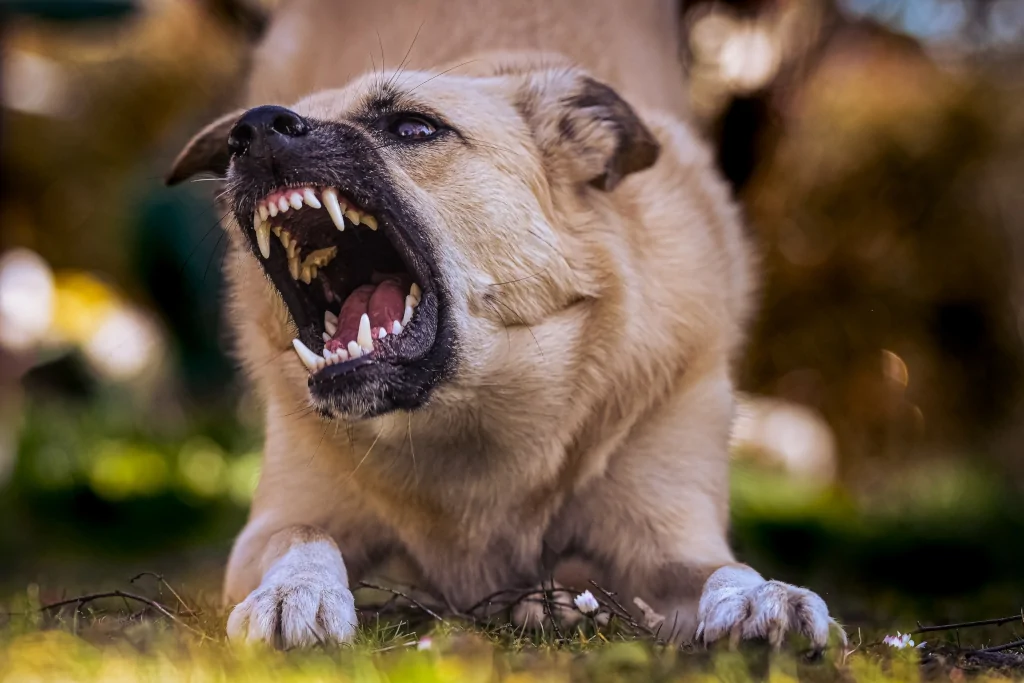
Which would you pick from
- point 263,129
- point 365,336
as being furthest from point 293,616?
point 263,129

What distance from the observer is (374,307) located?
2.71 meters

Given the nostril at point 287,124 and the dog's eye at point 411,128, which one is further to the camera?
the dog's eye at point 411,128

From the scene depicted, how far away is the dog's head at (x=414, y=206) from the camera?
2.49 meters

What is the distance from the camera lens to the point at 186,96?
8820 millimetres

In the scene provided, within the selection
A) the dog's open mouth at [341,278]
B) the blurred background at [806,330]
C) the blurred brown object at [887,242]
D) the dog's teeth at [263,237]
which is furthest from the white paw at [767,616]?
the blurred brown object at [887,242]

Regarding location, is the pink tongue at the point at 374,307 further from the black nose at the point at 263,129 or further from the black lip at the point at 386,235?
the black nose at the point at 263,129

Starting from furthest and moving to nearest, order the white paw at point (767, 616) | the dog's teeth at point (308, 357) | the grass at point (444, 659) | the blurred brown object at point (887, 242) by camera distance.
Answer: the blurred brown object at point (887, 242)
the dog's teeth at point (308, 357)
the white paw at point (767, 616)
the grass at point (444, 659)

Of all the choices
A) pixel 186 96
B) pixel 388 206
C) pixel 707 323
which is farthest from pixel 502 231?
pixel 186 96

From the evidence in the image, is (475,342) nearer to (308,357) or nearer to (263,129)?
(308,357)

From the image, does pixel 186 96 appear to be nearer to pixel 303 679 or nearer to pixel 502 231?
pixel 502 231

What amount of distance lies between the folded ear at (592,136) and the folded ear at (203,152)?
0.80m

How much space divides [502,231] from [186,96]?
6.80 metres

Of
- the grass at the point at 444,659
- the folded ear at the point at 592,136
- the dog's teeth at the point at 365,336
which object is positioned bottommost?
the grass at the point at 444,659

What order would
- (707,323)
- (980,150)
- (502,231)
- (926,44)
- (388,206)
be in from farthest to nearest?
(980,150) → (926,44) → (707,323) → (502,231) → (388,206)
